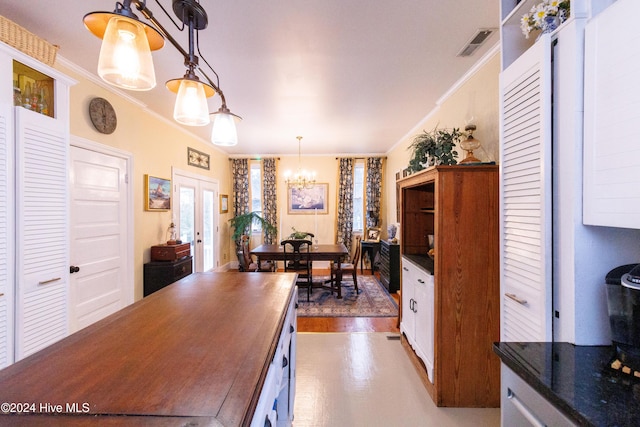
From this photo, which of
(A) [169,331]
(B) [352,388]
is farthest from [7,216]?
(B) [352,388]

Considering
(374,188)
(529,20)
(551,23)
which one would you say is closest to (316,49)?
(529,20)

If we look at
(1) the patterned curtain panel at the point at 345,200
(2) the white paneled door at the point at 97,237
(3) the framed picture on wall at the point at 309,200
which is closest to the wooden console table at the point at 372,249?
(1) the patterned curtain panel at the point at 345,200

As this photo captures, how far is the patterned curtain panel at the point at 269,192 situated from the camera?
6.41 metres

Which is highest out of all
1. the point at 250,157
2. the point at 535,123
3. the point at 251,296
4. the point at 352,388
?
the point at 250,157

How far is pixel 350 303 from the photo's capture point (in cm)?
416

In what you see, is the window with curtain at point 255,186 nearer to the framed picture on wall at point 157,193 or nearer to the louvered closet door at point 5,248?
the framed picture on wall at point 157,193

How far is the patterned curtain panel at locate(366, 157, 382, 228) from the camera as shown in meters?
6.31

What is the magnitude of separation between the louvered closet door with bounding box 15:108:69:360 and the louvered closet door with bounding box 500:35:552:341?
2.78 metres

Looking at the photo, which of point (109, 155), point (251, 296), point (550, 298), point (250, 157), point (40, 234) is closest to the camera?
point (550, 298)

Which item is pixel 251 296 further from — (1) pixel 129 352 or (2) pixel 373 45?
(2) pixel 373 45

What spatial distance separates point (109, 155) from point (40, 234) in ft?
4.82

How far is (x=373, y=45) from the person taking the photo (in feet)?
7.20

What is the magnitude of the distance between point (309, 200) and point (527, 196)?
5295mm

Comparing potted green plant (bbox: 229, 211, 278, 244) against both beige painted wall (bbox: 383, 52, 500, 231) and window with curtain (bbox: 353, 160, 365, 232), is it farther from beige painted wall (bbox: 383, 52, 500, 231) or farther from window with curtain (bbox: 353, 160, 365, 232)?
beige painted wall (bbox: 383, 52, 500, 231)
